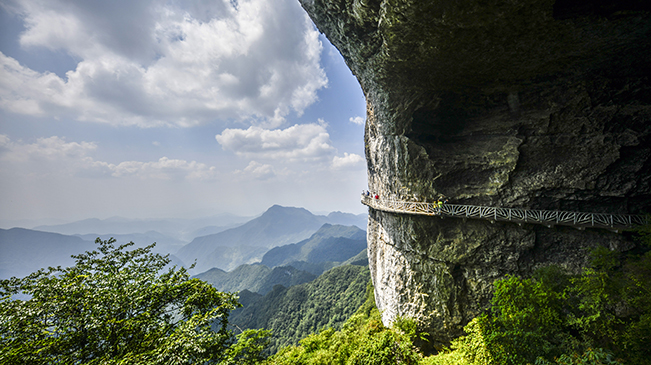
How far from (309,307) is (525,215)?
61.9 m

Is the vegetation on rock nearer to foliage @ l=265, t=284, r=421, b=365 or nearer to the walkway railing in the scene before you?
foliage @ l=265, t=284, r=421, b=365

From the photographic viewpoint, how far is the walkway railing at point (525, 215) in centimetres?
1122

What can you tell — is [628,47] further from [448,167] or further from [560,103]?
[448,167]

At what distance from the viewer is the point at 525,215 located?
12500mm

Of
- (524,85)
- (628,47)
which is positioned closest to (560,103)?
(524,85)

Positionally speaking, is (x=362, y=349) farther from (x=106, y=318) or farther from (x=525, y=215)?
(x=525, y=215)

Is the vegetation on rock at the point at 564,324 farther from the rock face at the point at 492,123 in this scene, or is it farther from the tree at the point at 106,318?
the tree at the point at 106,318

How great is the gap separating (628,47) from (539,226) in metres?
9.82

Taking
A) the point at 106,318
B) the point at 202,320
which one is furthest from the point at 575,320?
the point at 106,318

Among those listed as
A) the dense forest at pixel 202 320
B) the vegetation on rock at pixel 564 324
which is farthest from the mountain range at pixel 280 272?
the dense forest at pixel 202 320

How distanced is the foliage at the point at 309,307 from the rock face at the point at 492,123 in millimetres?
38032

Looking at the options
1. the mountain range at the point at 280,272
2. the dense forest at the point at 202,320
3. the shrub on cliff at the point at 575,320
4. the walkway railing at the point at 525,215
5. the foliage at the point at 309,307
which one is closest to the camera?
the dense forest at the point at 202,320

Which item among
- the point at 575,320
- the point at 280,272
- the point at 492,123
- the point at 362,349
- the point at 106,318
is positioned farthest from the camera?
the point at 280,272

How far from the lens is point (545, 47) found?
11.6 meters
